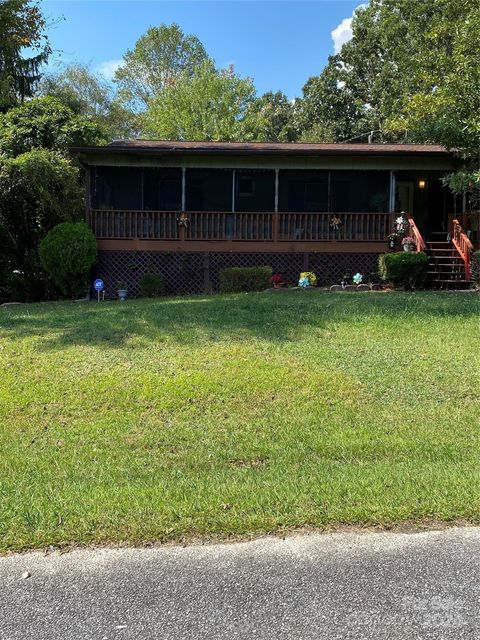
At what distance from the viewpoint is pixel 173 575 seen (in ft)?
9.93

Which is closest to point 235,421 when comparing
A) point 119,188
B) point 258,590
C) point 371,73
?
point 258,590

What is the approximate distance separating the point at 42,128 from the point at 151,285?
21.5 ft

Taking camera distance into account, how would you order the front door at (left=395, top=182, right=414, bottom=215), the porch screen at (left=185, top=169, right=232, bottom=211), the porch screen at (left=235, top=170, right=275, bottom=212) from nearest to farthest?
1. the porch screen at (left=185, top=169, right=232, bottom=211)
2. the porch screen at (left=235, top=170, right=275, bottom=212)
3. the front door at (left=395, top=182, right=414, bottom=215)

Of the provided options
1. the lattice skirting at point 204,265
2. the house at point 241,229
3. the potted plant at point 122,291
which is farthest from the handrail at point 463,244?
the potted plant at point 122,291

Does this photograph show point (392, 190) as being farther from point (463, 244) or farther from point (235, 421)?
point (235, 421)

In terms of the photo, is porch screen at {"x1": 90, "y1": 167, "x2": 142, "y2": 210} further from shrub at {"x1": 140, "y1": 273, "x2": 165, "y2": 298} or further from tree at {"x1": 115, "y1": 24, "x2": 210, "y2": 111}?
tree at {"x1": 115, "y1": 24, "x2": 210, "y2": 111}

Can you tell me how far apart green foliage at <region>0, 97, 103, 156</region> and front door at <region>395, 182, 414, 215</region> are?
10.4 metres

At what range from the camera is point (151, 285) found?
15.1m

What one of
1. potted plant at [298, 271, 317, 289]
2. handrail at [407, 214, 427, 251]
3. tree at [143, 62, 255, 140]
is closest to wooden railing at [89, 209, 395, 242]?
handrail at [407, 214, 427, 251]

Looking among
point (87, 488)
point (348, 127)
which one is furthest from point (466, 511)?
point (348, 127)

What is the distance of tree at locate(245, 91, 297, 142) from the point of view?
3225cm

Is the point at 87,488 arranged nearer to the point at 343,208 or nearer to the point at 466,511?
the point at 466,511

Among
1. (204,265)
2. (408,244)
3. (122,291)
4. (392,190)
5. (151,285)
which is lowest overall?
(122,291)

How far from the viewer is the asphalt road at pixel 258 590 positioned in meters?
2.60
